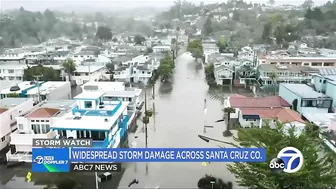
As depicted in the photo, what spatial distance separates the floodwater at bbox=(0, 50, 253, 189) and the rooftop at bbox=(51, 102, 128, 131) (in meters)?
1.05

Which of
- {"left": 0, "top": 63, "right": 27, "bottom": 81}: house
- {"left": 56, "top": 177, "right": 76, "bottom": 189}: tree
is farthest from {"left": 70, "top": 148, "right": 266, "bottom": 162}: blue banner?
{"left": 0, "top": 63, "right": 27, "bottom": 81}: house

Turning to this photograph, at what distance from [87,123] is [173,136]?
2.63 m

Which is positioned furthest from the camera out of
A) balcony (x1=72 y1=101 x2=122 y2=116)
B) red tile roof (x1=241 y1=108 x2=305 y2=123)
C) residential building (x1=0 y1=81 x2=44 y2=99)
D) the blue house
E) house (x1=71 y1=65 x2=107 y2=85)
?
house (x1=71 y1=65 x2=107 y2=85)

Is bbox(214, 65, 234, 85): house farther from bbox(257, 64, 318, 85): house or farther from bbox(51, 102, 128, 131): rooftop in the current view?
bbox(51, 102, 128, 131): rooftop

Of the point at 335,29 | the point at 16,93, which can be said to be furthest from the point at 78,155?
the point at 335,29

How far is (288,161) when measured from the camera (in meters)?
4.19

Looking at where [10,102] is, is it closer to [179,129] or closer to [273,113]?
[179,129]

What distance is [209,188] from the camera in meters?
5.86

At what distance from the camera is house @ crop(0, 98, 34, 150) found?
768 centimetres

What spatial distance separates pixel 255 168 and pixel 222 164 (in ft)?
8.45

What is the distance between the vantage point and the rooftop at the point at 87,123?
6637 millimetres

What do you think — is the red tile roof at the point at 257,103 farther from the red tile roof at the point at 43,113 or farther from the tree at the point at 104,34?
the tree at the point at 104,34

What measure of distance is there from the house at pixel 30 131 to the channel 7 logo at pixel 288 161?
5199 millimetres

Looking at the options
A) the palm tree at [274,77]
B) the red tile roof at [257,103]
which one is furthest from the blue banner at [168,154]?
the palm tree at [274,77]
